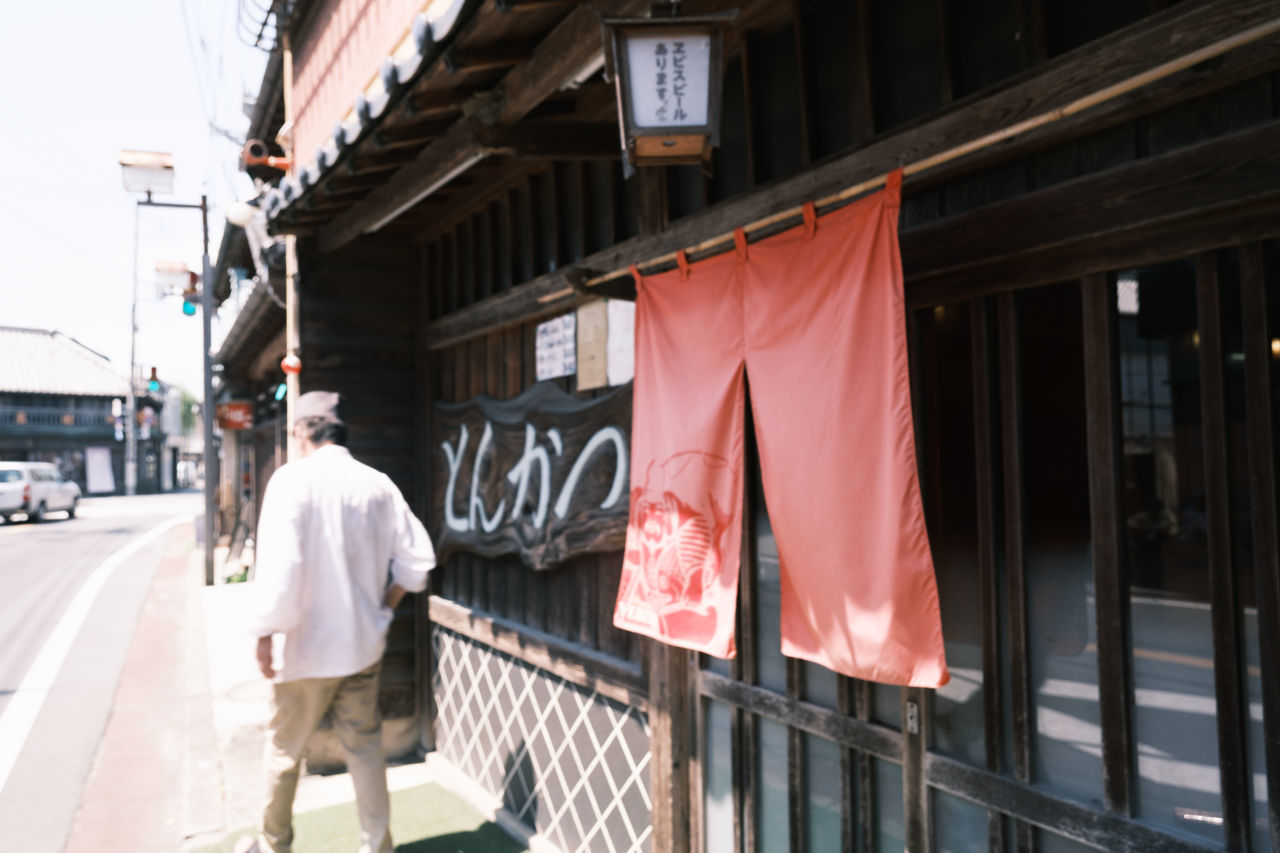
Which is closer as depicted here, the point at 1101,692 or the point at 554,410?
the point at 1101,692

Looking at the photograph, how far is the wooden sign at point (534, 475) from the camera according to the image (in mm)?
4605

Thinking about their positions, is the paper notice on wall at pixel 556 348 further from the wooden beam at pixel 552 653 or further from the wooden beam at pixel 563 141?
the wooden beam at pixel 552 653

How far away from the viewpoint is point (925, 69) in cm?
301

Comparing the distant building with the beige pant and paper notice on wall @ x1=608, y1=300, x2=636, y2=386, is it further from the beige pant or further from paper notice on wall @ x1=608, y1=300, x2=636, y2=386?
paper notice on wall @ x1=608, y1=300, x2=636, y2=386

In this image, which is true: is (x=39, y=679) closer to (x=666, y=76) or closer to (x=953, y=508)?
(x=666, y=76)

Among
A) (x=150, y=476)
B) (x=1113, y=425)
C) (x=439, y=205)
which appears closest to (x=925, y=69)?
(x=1113, y=425)

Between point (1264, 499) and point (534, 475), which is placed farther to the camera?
point (534, 475)

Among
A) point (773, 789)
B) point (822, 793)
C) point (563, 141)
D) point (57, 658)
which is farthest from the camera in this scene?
point (57, 658)

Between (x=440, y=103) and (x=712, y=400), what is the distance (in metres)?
2.24

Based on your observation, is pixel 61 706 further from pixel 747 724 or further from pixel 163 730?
pixel 747 724

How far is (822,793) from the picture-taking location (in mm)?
3443

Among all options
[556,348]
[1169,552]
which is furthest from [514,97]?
[1169,552]

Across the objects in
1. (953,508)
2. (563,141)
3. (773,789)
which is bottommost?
(773,789)

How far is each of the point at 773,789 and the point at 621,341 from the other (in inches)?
97.6
